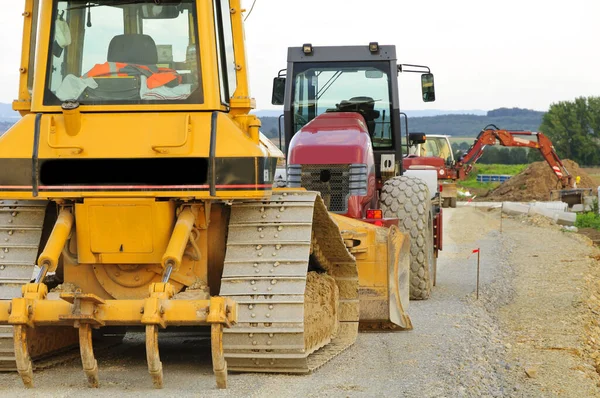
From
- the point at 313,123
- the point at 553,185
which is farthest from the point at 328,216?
the point at 553,185

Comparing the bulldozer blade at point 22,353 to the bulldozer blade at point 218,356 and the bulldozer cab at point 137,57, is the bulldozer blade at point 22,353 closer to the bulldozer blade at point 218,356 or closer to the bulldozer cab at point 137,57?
the bulldozer blade at point 218,356

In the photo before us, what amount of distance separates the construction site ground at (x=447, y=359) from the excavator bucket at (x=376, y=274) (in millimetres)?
166

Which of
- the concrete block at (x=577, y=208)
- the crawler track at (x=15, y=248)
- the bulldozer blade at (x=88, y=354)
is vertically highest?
the crawler track at (x=15, y=248)

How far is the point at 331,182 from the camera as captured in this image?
41.2 ft

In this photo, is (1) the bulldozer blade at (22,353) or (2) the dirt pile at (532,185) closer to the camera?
(1) the bulldozer blade at (22,353)

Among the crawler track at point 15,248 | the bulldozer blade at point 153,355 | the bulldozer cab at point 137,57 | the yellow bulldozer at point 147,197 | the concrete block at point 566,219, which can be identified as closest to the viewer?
the bulldozer blade at point 153,355

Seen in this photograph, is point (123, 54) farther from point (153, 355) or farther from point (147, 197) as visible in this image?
point (153, 355)

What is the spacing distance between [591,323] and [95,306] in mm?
7149

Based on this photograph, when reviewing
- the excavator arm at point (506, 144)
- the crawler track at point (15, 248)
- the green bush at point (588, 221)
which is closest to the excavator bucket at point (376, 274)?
the crawler track at point (15, 248)

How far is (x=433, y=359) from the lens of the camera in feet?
29.3

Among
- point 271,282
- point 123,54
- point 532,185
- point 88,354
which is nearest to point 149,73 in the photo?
point 123,54

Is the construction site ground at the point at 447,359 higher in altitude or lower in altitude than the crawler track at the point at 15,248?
lower

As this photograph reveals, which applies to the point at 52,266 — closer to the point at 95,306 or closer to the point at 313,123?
the point at 95,306

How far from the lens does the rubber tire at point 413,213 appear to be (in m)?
12.9
